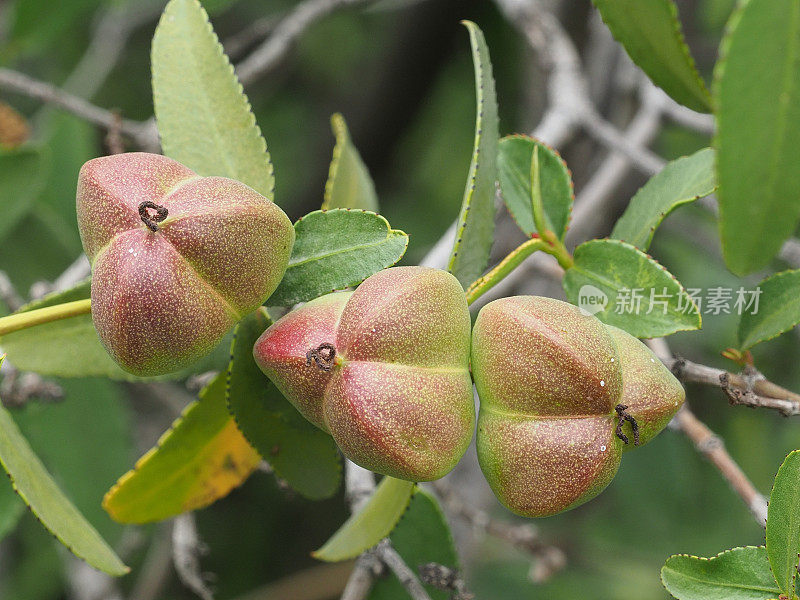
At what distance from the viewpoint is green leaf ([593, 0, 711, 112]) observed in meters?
0.85

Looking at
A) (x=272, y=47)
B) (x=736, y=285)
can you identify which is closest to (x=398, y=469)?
(x=272, y=47)

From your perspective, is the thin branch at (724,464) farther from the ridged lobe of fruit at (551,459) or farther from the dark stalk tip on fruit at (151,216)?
the dark stalk tip on fruit at (151,216)

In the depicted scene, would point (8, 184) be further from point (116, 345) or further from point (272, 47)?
point (116, 345)

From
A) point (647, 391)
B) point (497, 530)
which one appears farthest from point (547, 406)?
point (497, 530)

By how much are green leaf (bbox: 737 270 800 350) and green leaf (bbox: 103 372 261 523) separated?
671mm

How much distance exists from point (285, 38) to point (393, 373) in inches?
62.5

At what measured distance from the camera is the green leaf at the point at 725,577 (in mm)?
879

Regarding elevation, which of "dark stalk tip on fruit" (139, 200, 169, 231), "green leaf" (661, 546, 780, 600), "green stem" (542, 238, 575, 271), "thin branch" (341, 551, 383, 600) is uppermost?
"dark stalk tip on fruit" (139, 200, 169, 231)

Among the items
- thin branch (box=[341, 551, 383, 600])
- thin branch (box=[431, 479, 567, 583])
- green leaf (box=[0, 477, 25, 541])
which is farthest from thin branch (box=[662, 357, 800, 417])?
green leaf (box=[0, 477, 25, 541])

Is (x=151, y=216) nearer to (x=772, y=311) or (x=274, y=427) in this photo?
(x=274, y=427)

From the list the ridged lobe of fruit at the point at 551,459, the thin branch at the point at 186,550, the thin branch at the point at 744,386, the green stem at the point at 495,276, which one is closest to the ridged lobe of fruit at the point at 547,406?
the ridged lobe of fruit at the point at 551,459

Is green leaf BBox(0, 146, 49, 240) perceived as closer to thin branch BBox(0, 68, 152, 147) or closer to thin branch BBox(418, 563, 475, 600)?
thin branch BBox(0, 68, 152, 147)

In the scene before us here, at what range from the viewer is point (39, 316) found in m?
0.87

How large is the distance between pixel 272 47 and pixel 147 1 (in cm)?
95
